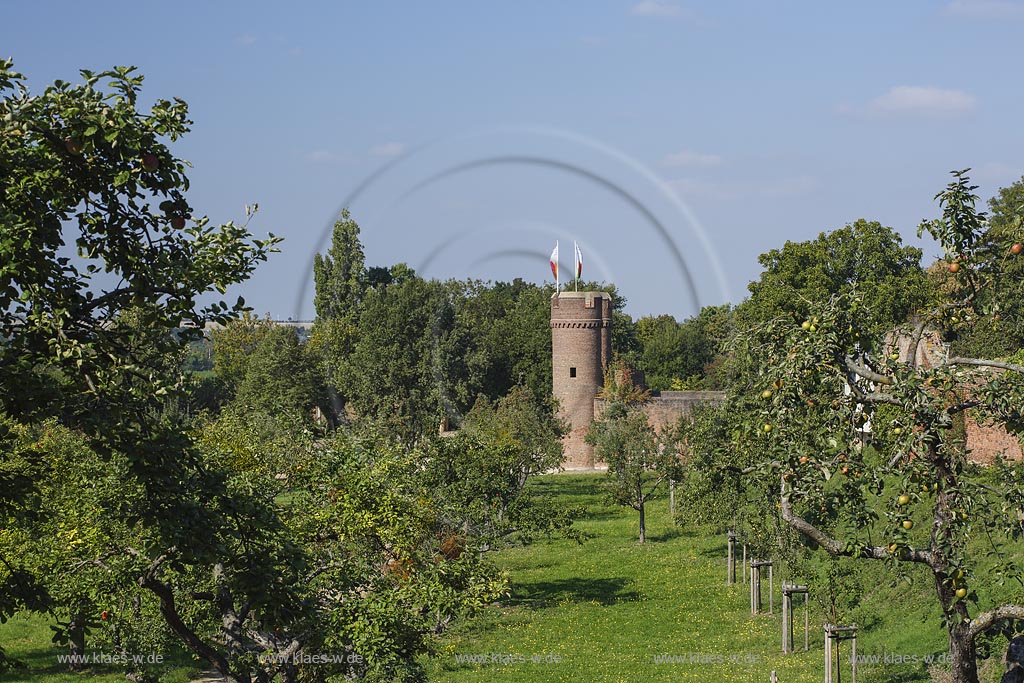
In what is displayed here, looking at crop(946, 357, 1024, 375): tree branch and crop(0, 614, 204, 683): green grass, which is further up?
crop(946, 357, 1024, 375): tree branch

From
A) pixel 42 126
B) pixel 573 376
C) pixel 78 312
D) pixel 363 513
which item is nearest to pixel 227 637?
pixel 363 513

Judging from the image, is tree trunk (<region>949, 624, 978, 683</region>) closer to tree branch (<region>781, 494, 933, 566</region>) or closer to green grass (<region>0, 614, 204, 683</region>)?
tree branch (<region>781, 494, 933, 566</region>)

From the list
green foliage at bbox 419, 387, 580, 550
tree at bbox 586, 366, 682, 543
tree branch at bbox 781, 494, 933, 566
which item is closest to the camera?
tree branch at bbox 781, 494, 933, 566

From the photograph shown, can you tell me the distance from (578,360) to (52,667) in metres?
47.1

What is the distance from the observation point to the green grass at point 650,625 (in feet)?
76.9

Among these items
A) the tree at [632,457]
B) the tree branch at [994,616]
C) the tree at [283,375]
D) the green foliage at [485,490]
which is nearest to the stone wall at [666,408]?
the tree at [283,375]

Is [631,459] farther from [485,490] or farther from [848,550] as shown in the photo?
[848,550]

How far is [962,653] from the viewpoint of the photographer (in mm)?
11062

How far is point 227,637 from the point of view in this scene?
46.0ft

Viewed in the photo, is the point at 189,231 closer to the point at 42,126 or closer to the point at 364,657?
the point at 42,126

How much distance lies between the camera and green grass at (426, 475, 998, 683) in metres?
23.4

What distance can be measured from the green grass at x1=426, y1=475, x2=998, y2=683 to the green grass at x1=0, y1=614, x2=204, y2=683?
229 inches

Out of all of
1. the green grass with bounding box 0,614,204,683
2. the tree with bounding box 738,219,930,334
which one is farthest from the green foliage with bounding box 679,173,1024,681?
the tree with bounding box 738,219,930,334

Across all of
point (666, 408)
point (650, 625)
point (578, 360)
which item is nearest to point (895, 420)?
point (650, 625)
